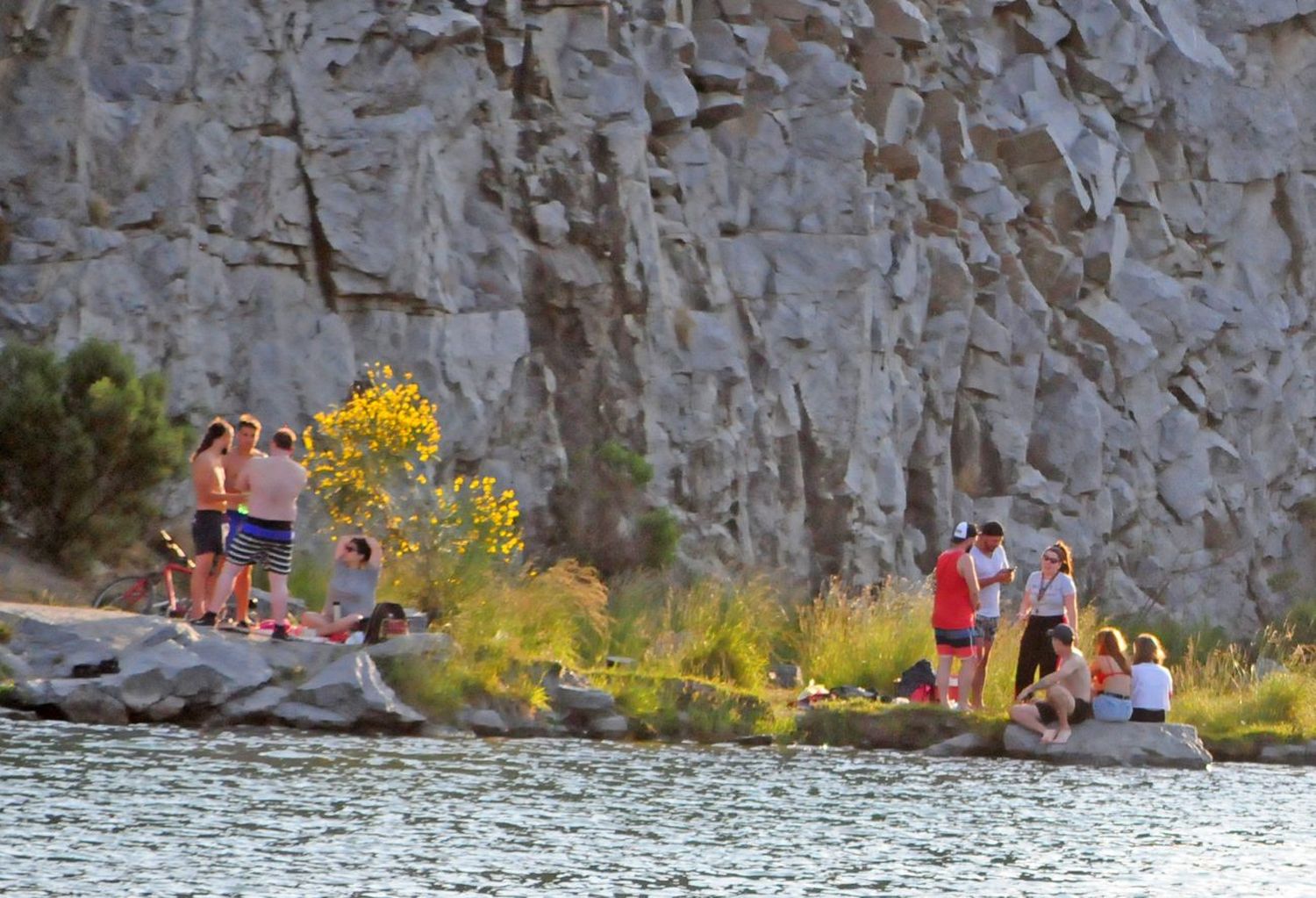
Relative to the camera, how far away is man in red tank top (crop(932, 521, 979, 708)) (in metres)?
15.6

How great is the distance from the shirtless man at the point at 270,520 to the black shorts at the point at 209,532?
0.37 metres

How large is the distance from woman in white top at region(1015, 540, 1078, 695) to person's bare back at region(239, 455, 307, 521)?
6.02 metres

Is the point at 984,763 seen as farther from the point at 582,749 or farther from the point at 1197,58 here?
the point at 1197,58

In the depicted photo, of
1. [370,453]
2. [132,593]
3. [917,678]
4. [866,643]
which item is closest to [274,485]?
[132,593]

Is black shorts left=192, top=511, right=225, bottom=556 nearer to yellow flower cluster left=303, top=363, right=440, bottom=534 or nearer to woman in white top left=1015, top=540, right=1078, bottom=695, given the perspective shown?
yellow flower cluster left=303, top=363, right=440, bottom=534

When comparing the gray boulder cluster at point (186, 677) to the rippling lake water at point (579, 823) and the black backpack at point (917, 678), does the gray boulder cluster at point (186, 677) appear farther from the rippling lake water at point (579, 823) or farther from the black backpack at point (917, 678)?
the black backpack at point (917, 678)

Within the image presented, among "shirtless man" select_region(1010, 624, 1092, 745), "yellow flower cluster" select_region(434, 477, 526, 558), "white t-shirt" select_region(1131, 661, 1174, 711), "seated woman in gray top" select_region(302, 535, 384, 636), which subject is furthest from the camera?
"yellow flower cluster" select_region(434, 477, 526, 558)

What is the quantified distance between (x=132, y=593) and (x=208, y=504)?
1862mm

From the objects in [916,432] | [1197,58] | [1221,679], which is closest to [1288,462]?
[1197,58]

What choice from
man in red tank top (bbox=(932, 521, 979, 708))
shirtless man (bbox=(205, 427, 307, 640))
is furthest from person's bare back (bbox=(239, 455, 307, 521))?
man in red tank top (bbox=(932, 521, 979, 708))

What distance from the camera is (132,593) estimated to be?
16.1 m

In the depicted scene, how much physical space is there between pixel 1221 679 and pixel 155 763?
13420 mm

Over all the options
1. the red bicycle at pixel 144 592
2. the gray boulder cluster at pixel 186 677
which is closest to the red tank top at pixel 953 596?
the gray boulder cluster at pixel 186 677

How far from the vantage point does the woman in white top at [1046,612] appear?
15.6m
